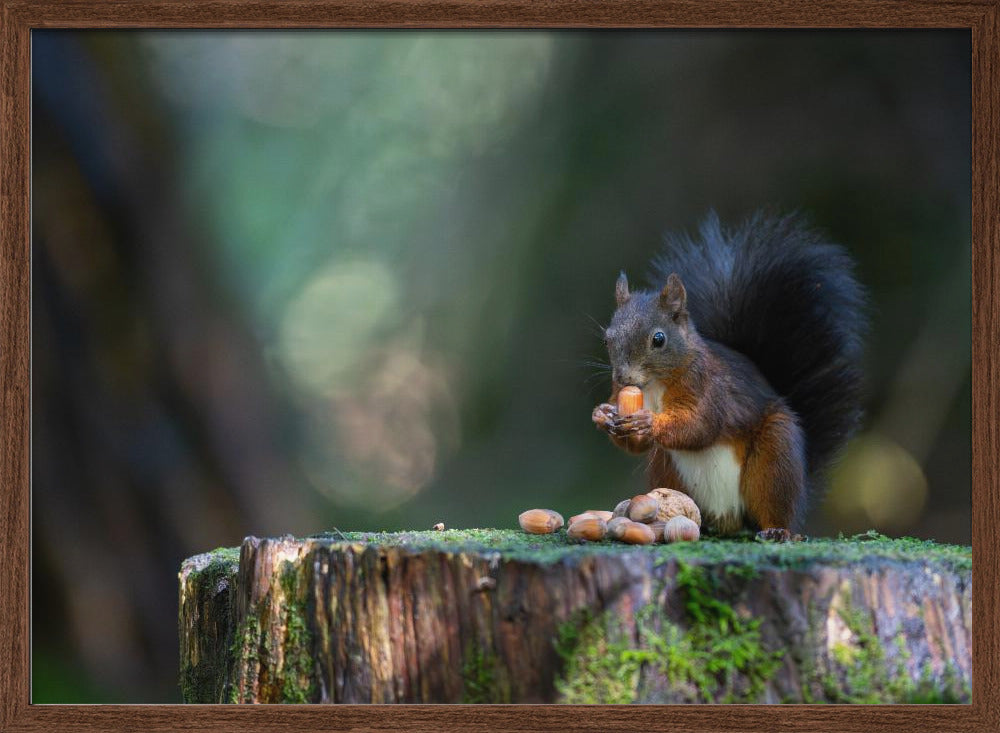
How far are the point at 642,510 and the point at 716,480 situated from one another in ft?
0.98

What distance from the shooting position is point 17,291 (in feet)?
5.49

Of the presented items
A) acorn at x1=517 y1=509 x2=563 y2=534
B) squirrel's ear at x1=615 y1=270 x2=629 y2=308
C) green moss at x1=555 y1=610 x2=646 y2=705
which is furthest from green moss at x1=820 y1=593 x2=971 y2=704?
squirrel's ear at x1=615 y1=270 x2=629 y2=308

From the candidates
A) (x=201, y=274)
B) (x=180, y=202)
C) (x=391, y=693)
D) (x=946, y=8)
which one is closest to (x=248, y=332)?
(x=201, y=274)

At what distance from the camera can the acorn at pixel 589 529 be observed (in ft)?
6.24

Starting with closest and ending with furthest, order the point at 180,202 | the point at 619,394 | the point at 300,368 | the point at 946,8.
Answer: the point at 946,8 < the point at 619,394 < the point at 180,202 < the point at 300,368

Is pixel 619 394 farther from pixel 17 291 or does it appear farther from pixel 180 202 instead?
pixel 180 202

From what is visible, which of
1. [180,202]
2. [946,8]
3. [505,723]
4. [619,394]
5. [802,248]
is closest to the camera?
[505,723]

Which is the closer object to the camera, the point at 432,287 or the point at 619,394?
the point at 619,394

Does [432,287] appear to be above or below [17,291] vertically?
above

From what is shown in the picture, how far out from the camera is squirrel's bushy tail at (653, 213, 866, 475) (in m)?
2.35

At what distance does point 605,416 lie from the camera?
213 centimetres

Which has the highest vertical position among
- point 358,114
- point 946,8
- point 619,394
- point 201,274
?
point 358,114

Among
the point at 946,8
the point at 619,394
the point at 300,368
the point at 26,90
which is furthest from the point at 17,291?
the point at 300,368

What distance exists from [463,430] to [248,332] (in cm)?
110
